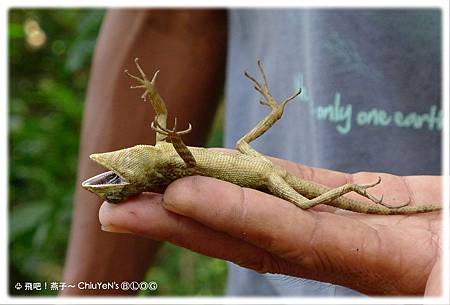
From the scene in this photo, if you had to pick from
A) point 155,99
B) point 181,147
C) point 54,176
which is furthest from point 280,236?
point 54,176

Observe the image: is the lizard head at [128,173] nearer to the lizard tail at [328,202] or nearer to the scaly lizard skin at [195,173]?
the scaly lizard skin at [195,173]


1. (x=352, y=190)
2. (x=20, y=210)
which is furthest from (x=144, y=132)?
(x=20, y=210)

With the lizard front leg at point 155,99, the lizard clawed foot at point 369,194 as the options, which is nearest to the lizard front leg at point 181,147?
the lizard front leg at point 155,99

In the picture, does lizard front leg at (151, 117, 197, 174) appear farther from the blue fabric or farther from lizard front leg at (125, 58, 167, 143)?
the blue fabric

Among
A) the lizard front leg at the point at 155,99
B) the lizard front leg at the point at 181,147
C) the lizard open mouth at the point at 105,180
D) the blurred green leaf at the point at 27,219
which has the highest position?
the lizard front leg at the point at 155,99

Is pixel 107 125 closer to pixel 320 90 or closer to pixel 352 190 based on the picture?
pixel 320 90

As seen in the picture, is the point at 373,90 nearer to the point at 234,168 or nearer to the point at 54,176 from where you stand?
the point at 234,168
